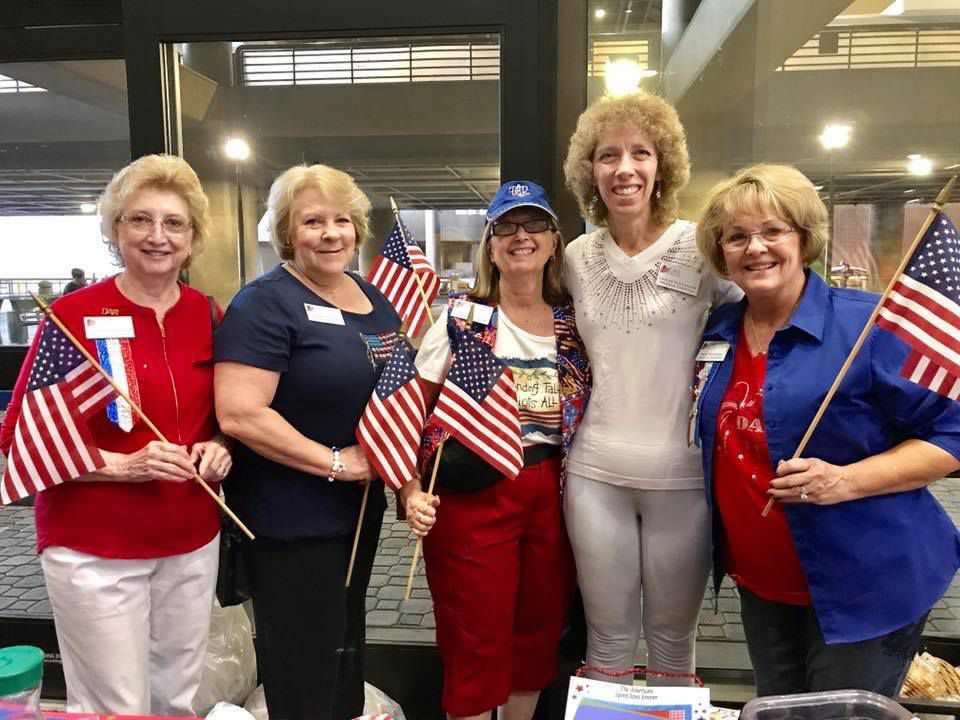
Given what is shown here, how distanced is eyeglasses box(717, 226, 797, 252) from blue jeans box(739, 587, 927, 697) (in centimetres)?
78

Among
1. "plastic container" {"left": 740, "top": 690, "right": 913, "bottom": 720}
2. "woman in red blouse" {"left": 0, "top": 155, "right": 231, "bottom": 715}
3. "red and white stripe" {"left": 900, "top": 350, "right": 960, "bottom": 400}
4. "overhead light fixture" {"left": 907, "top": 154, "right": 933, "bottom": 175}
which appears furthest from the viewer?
"overhead light fixture" {"left": 907, "top": 154, "right": 933, "bottom": 175}

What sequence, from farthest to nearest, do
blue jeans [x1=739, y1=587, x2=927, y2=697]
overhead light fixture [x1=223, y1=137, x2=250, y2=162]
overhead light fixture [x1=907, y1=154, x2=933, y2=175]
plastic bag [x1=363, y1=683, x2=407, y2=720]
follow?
1. overhead light fixture [x1=907, y1=154, x2=933, y2=175]
2. overhead light fixture [x1=223, y1=137, x2=250, y2=162]
3. plastic bag [x1=363, y1=683, x2=407, y2=720]
4. blue jeans [x1=739, y1=587, x2=927, y2=697]

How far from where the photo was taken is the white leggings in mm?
1805

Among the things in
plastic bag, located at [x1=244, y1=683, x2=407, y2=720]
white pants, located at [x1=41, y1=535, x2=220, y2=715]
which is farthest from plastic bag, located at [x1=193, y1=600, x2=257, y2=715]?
white pants, located at [x1=41, y1=535, x2=220, y2=715]

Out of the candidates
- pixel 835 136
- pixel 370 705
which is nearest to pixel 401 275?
pixel 370 705

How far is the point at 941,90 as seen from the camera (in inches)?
114

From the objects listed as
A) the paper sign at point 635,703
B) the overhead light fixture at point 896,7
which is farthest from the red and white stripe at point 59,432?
the overhead light fixture at point 896,7

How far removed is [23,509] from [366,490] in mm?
3575

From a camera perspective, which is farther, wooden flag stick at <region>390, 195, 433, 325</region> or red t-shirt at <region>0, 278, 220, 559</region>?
wooden flag stick at <region>390, 195, 433, 325</region>

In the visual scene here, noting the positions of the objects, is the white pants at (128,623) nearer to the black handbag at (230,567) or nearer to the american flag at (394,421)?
the black handbag at (230,567)

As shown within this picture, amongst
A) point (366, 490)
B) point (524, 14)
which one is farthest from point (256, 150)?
point (366, 490)

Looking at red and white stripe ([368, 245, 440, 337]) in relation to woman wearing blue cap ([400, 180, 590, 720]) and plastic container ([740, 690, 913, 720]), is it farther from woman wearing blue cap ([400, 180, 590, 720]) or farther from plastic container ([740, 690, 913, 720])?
plastic container ([740, 690, 913, 720])

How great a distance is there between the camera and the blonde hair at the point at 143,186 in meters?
1.63

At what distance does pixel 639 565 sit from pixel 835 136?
6.52 ft
